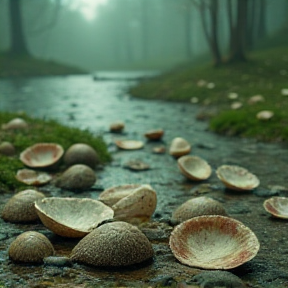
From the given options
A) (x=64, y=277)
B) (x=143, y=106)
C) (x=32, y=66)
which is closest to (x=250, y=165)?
(x=64, y=277)

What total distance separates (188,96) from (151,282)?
12.0m

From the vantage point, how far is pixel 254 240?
9.98ft

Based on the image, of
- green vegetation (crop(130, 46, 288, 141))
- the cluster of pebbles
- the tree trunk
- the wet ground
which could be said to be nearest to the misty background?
the tree trunk

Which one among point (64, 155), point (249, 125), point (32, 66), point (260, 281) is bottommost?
point (32, 66)

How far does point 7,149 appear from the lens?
19.4 ft

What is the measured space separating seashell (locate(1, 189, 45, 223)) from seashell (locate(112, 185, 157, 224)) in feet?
2.31

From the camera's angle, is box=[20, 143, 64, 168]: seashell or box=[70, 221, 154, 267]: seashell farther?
box=[20, 143, 64, 168]: seashell

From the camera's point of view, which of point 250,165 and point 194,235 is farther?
point 250,165

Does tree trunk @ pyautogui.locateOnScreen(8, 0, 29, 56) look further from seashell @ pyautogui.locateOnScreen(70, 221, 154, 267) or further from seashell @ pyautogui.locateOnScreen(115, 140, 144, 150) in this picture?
seashell @ pyautogui.locateOnScreen(70, 221, 154, 267)

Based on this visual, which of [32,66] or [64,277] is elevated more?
[64,277]

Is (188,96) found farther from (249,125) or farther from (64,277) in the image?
(64,277)

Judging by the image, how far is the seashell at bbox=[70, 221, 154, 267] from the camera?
2.94 meters

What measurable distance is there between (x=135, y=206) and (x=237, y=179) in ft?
6.08

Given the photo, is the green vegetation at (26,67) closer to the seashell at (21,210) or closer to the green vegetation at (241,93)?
the green vegetation at (241,93)
